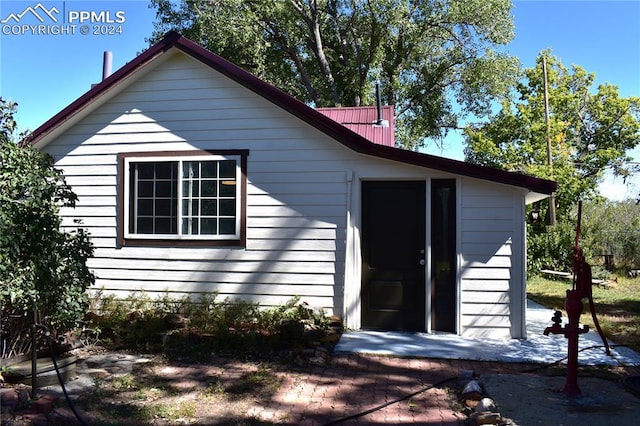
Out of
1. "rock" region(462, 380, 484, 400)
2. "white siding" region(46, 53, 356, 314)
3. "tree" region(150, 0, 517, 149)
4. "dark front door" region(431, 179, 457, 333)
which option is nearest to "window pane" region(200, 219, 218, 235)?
"white siding" region(46, 53, 356, 314)

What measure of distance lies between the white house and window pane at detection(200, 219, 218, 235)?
2cm

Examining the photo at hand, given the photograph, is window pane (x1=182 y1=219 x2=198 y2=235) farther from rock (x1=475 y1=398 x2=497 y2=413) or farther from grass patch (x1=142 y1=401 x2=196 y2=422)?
rock (x1=475 y1=398 x2=497 y2=413)

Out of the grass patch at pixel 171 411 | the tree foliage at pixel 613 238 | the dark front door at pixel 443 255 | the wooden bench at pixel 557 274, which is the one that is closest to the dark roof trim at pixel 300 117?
the dark front door at pixel 443 255

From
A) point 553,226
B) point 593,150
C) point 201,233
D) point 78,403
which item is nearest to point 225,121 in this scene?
point 201,233

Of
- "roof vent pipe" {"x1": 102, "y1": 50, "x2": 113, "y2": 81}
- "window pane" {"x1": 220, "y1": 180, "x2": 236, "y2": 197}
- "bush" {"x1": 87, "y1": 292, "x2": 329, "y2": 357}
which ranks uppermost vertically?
"roof vent pipe" {"x1": 102, "y1": 50, "x2": 113, "y2": 81}

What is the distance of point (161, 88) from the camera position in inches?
302

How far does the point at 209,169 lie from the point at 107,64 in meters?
3.71

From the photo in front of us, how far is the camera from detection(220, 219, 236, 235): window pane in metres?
7.38

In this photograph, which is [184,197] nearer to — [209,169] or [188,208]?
[188,208]

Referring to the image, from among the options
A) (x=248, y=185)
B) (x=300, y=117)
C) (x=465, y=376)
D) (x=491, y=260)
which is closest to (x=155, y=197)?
(x=248, y=185)

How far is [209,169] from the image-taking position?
7.40 meters

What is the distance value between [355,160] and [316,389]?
3419mm

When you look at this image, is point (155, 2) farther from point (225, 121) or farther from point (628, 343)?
point (628, 343)

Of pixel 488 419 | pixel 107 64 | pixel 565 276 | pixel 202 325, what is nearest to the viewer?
pixel 488 419
